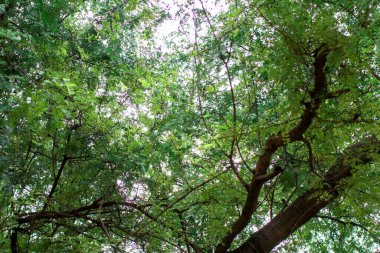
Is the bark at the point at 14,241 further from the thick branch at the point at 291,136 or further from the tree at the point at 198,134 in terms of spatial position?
the thick branch at the point at 291,136

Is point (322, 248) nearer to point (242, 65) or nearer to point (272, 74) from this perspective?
point (242, 65)

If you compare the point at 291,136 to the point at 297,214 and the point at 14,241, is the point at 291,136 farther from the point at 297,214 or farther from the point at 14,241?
the point at 14,241

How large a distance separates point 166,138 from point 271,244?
1.24m

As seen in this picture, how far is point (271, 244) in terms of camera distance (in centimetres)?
312

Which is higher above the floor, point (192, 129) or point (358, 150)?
A: point (192, 129)

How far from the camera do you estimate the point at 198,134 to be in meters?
4.07

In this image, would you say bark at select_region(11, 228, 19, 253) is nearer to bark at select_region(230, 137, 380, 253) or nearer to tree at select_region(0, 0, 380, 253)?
tree at select_region(0, 0, 380, 253)

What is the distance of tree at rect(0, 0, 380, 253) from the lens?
220 centimetres

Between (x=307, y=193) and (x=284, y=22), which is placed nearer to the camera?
(x=284, y=22)

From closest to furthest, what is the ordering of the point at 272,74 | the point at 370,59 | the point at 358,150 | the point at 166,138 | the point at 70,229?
1. the point at 272,74
2. the point at 370,59
3. the point at 358,150
4. the point at 70,229
5. the point at 166,138

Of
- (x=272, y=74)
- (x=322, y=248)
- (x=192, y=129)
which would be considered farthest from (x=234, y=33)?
(x=322, y=248)

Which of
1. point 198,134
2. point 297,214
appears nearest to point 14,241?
point 198,134

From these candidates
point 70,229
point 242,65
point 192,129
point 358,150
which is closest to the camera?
point 358,150

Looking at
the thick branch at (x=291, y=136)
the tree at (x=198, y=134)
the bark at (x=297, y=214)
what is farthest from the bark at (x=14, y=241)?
the bark at (x=297, y=214)
